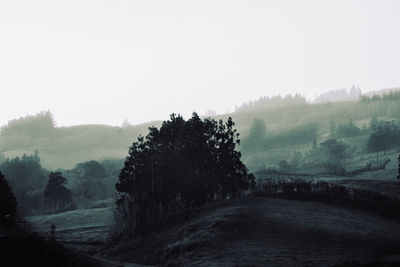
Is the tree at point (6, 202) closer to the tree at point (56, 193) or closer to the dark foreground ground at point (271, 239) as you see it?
the dark foreground ground at point (271, 239)

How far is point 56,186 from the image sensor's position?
12019 cm

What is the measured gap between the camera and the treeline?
4847 inches

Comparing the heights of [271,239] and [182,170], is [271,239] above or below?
below

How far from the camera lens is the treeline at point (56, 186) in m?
123

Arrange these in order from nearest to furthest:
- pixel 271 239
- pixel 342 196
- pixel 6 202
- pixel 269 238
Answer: pixel 271 239 → pixel 269 238 → pixel 342 196 → pixel 6 202

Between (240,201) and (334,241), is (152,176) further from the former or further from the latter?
(334,241)

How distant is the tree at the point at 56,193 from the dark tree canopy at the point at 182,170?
61.9 meters

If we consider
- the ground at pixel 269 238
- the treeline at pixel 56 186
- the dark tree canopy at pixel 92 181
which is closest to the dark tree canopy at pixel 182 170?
the ground at pixel 269 238

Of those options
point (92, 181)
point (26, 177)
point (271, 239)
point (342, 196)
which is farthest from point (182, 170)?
point (26, 177)

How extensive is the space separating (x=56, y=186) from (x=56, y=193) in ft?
7.05

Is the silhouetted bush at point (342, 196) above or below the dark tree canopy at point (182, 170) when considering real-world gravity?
below

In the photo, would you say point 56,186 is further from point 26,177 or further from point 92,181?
point 26,177

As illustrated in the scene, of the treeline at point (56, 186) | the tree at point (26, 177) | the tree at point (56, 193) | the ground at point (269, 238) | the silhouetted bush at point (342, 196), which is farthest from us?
the tree at point (26, 177)

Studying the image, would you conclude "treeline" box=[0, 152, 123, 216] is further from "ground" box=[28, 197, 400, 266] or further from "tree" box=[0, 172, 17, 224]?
"ground" box=[28, 197, 400, 266]
